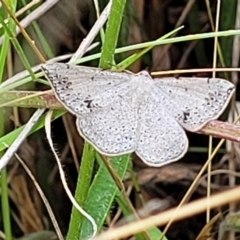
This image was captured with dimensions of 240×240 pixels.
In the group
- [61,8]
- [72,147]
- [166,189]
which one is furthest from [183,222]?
[61,8]

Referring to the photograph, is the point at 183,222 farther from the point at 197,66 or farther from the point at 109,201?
the point at 109,201

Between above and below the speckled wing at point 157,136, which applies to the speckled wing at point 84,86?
above

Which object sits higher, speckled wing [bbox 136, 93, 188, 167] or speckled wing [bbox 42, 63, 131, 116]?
speckled wing [bbox 42, 63, 131, 116]

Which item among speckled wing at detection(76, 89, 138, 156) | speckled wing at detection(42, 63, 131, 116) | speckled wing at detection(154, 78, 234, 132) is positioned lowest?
speckled wing at detection(154, 78, 234, 132)

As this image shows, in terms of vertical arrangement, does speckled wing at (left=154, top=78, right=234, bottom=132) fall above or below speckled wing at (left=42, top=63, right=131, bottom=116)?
below
